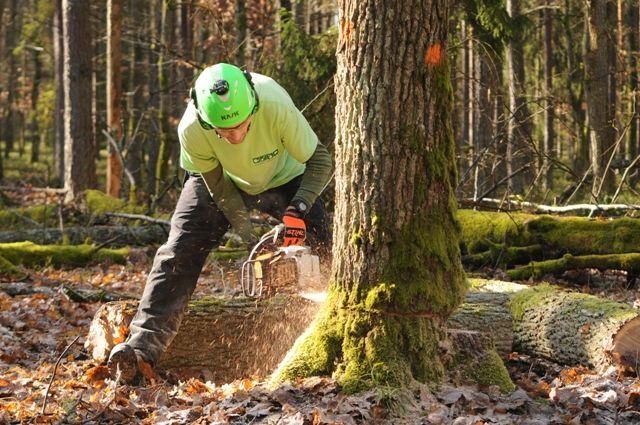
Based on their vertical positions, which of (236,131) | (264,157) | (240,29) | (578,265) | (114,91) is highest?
(240,29)

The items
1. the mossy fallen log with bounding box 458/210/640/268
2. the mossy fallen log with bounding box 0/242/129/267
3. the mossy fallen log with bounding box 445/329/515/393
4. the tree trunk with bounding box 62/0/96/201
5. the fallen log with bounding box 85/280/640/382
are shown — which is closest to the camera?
the mossy fallen log with bounding box 445/329/515/393

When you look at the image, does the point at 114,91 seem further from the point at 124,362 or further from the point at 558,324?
the point at 558,324

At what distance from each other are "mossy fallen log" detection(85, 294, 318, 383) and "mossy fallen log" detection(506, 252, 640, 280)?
3846mm

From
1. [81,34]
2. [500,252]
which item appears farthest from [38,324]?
[81,34]

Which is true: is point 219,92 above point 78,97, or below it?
below

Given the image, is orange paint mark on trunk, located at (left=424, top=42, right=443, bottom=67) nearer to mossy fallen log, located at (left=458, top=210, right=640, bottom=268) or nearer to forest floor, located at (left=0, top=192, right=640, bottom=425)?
forest floor, located at (left=0, top=192, right=640, bottom=425)

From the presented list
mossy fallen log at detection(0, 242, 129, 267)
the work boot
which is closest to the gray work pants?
the work boot

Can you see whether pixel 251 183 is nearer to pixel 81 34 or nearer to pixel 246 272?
pixel 246 272

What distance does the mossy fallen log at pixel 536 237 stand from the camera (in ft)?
28.5

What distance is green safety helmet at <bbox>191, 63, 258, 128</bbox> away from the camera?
4789 mm

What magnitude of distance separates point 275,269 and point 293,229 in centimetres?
34

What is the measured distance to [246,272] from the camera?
5.45 m

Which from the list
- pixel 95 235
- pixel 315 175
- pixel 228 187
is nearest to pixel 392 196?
pixel 315 175

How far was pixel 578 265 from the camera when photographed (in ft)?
28.4
